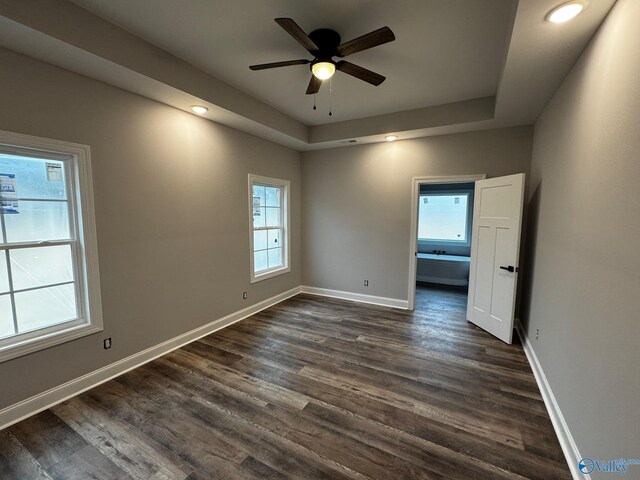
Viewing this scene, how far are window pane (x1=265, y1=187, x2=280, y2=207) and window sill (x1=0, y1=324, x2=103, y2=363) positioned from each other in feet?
9.31

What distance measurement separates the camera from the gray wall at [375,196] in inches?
149

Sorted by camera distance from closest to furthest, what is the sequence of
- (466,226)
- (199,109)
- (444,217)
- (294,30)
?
(294,30) < (199,109) < (466,226) < (444,217)

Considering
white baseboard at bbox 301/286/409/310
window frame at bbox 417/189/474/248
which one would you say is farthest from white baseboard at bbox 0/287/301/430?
window frame at bbox 417/189/474/248

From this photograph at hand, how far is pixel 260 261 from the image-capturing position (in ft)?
14.7

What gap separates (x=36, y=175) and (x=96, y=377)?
1.76 meters

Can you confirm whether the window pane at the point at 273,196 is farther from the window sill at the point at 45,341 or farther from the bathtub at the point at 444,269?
the bathtub at the point at 444,269

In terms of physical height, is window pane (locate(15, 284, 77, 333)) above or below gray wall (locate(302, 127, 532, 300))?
below

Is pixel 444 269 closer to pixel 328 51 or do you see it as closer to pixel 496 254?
pixel 496 254

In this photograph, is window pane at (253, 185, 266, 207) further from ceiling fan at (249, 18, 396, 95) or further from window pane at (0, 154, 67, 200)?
window pane at (0, 154, 67, 200)

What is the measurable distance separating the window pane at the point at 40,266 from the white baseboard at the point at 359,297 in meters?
3.60

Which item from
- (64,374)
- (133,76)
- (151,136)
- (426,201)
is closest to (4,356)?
(64,374)

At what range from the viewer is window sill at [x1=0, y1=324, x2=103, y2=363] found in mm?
1987

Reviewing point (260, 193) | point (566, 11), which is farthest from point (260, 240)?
point (566, 11)

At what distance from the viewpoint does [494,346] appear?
3.20 m
